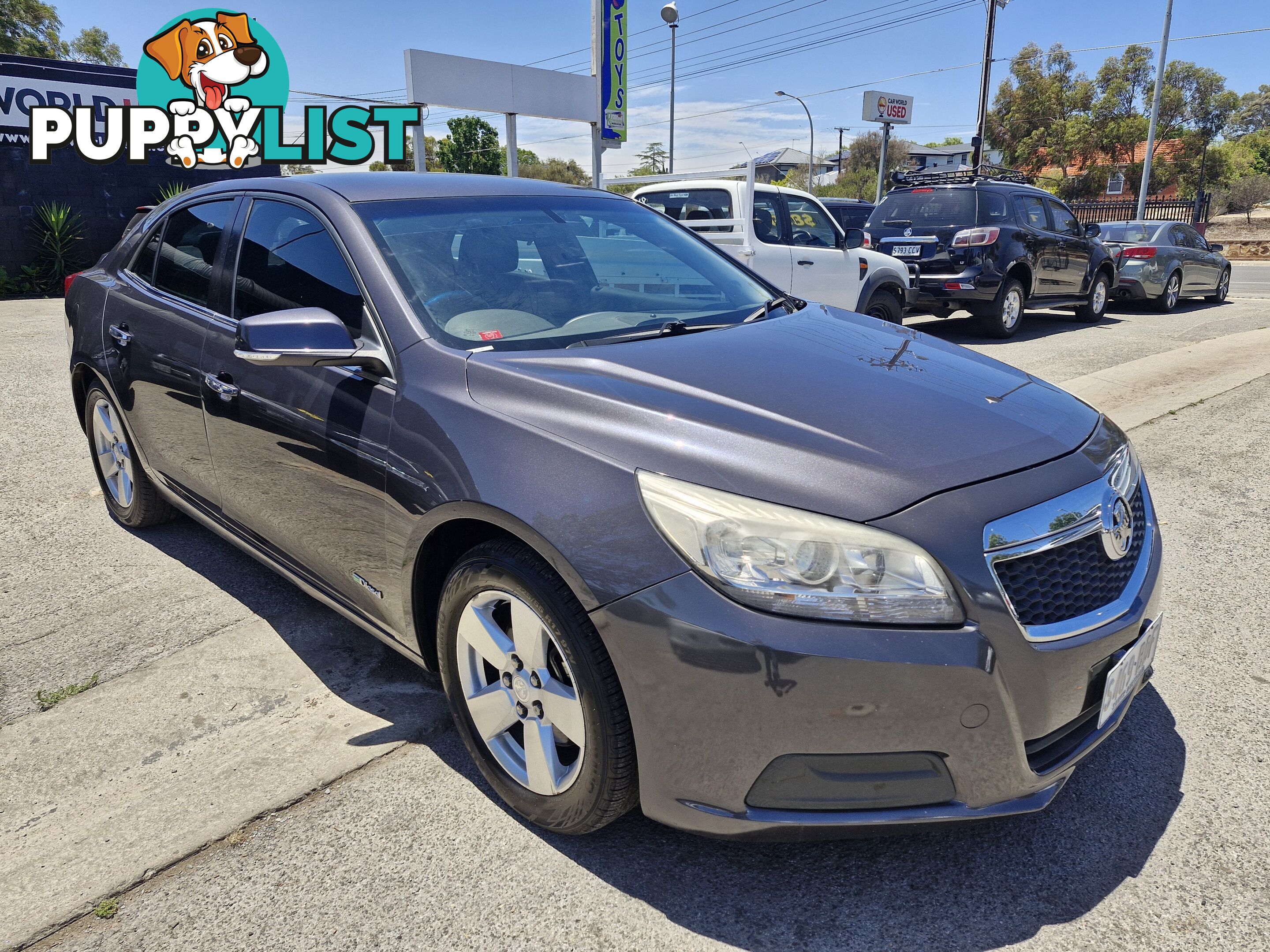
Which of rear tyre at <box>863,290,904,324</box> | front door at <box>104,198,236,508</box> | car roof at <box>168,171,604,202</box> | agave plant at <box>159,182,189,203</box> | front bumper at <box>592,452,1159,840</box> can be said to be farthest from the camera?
agave plant at <box>159,182,189,203</box>

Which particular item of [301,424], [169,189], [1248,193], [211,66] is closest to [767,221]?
[301,424]

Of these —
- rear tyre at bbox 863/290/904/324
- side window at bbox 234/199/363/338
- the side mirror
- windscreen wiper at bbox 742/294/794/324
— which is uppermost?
side window at bbox 234/199/363/338

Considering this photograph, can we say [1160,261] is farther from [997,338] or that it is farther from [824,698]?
[824,698]

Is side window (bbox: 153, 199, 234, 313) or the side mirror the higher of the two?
side window (bbox: 153, 199, 234, 313)

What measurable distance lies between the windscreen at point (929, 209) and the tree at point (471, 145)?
202 ft

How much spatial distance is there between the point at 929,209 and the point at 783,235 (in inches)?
114

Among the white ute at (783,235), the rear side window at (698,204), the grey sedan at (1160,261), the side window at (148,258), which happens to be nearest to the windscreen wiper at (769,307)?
the side window at (148,258)

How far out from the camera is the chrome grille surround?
189 cm

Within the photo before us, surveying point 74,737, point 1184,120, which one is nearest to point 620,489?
point 74,737

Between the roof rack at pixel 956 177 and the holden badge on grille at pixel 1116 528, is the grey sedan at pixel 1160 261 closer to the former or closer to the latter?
the roof rack at pixel 956 177

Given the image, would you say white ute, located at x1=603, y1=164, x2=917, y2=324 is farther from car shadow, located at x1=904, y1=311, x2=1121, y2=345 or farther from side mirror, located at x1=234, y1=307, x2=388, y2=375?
side mirror, located at x1=234, y1=307, x2=388, y2=375

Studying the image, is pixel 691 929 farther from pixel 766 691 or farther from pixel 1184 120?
pixel 1184 120

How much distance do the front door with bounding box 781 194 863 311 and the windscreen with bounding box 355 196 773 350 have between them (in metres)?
5.90

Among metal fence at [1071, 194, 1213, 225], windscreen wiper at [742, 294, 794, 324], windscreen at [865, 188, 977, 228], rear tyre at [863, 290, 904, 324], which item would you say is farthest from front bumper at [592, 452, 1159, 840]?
metal fence at [1071, 194, 1213, 225]
